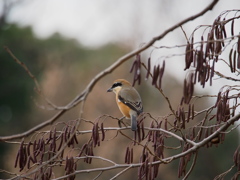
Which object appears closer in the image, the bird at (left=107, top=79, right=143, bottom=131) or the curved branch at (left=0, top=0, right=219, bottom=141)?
the curved branch at (left=0, top=0, right=219, bottom=141)

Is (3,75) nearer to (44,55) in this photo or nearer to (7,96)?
(7,96)

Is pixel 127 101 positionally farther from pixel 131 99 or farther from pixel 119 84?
pixel 119 84

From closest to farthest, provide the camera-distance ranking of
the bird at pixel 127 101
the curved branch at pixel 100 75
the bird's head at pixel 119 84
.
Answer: the curved branch at pixel 100 75 → the bird at pixel 127 101 → the bird's head at pixel 119 84

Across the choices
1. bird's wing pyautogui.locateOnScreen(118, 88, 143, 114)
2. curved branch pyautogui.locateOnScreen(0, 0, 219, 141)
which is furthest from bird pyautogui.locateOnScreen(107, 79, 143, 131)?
curved branch pyautogui.locateOnScreen(0, 0, 219, 141)

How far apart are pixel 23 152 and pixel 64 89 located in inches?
599

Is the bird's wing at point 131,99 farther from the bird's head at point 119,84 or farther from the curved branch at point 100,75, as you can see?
the curved branch at point 100,75

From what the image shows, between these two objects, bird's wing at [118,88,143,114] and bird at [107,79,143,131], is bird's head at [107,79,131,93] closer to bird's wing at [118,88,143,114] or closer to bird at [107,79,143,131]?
bird at [107,79,143,131]

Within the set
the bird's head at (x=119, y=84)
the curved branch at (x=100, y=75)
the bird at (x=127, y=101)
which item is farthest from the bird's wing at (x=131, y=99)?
the curved branch at (x=100, y=75)

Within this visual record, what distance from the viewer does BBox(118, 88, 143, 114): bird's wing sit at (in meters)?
5.87

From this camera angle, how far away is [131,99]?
20.0 feet

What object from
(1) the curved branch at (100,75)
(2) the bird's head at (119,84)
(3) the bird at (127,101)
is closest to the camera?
(1) the curved branch at (100,75)

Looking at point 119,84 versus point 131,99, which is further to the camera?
point 119,84

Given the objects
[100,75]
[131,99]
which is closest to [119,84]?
[131,99]

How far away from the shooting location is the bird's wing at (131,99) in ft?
19.3
